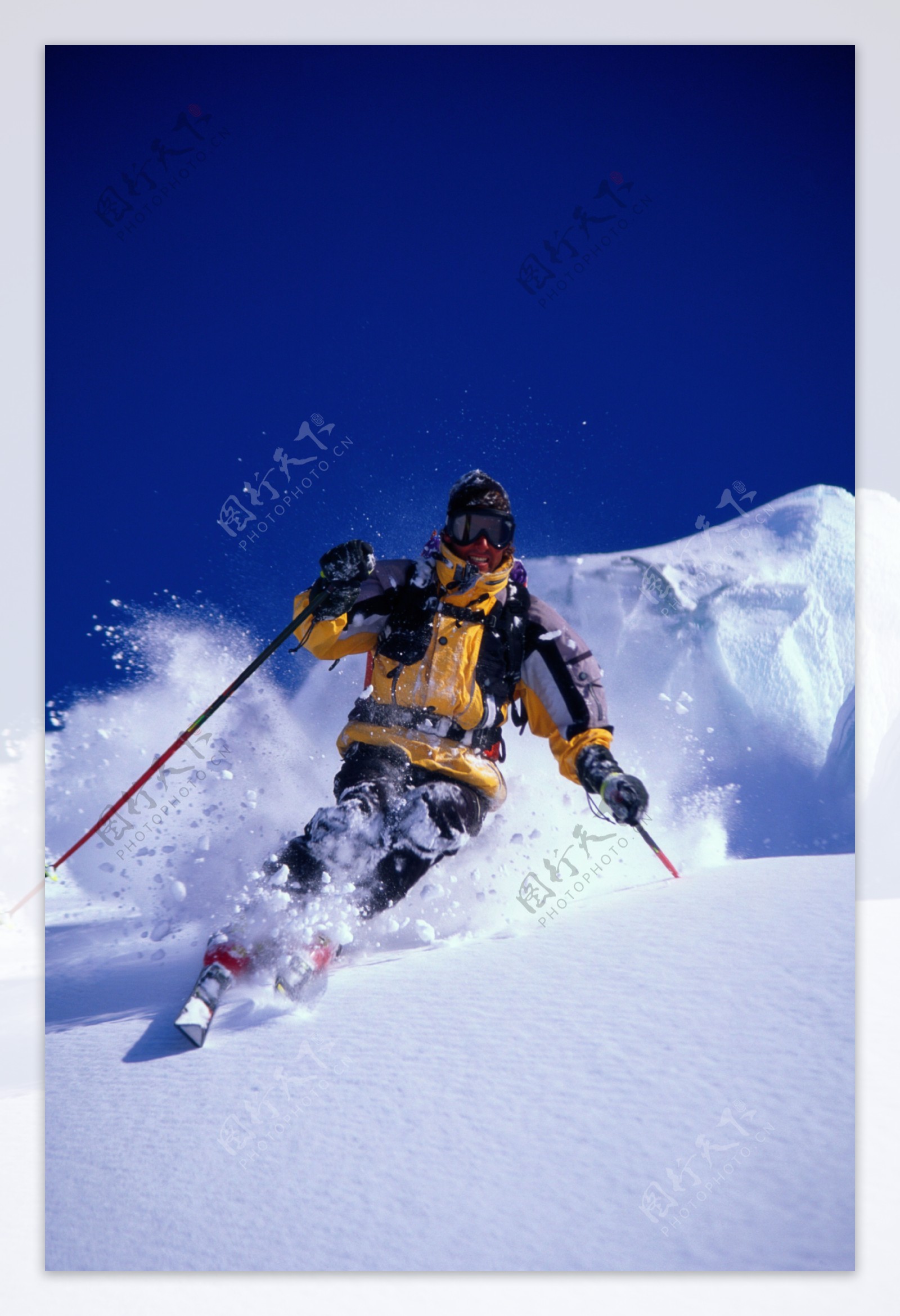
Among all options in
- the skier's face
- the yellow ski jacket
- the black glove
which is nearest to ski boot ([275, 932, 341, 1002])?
the yellow ski jacket

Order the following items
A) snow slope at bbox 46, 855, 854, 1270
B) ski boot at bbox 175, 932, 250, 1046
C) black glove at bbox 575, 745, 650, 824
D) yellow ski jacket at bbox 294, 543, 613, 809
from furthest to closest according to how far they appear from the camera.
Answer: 1. yellow ski jacket at bbox 294, 543, 613, 809
2. black glove at bbox 575, 745, 650, 824
3. ski boot at bbox 175, 932, 250, 1046
4. snow slope at bbox 46, 855, 854, 1270

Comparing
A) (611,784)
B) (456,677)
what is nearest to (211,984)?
Result: (456,677)

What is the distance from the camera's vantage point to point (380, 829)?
2.09 meters

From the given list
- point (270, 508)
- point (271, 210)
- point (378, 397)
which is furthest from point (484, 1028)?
point (271, 210)

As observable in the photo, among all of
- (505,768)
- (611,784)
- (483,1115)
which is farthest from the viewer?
(505,768)

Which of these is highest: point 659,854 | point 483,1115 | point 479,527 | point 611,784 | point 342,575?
point 479,527

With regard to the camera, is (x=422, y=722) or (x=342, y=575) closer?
(x=342, y=575)

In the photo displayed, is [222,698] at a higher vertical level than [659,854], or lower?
higher

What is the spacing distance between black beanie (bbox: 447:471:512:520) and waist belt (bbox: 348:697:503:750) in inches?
18.5

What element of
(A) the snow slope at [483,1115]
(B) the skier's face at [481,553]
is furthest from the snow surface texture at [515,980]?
(B) the skier's face at [481,553]

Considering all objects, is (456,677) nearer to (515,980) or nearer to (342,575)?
(342,575)

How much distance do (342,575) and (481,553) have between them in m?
0.33

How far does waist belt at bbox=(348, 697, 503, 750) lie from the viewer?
216 centimetres

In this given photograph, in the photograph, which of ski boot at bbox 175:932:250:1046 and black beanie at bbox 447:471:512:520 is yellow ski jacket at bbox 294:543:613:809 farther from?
ski boot at bbox 175:932:250:1046
